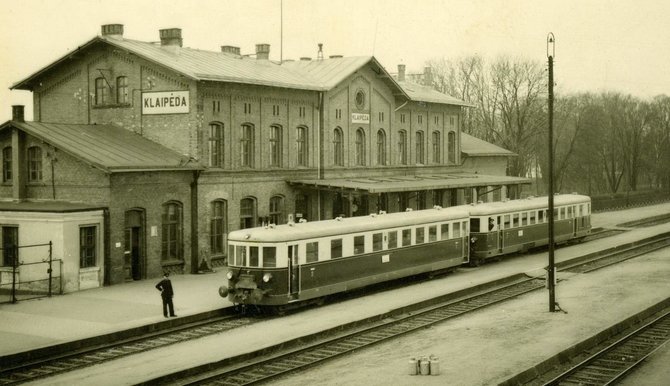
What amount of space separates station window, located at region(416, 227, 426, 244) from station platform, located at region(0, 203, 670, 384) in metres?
1.62

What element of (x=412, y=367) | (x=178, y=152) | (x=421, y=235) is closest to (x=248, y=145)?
(x=178, y=152)

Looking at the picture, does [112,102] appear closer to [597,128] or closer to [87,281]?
[87,281]

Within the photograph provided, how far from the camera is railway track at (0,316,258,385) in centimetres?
1698

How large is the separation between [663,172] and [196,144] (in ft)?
251

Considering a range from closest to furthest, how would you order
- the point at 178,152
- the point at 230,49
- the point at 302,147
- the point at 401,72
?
the point at 178,152, the point at 302,147, the point at 230,49, the point at 401,72

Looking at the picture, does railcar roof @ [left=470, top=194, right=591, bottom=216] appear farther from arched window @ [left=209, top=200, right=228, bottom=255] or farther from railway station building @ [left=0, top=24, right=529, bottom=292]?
arched window @ [left=209, top=200, right=228, bottom=255]

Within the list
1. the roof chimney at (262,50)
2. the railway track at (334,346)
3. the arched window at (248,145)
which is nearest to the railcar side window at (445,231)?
the railway track at (334,346)

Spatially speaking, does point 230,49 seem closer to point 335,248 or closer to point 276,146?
point 276,146

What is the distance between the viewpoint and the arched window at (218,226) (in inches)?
1259

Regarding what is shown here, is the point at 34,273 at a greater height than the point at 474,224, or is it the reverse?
the point at 474,224

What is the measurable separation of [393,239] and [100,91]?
14270mm

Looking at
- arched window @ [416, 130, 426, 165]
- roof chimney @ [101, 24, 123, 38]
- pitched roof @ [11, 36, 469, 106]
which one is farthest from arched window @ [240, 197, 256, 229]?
arched window @ [416, 130, 426, 165]

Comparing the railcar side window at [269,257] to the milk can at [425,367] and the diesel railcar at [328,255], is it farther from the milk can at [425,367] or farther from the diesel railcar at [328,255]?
the milk can at [425,367]

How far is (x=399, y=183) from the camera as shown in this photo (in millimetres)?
38062
